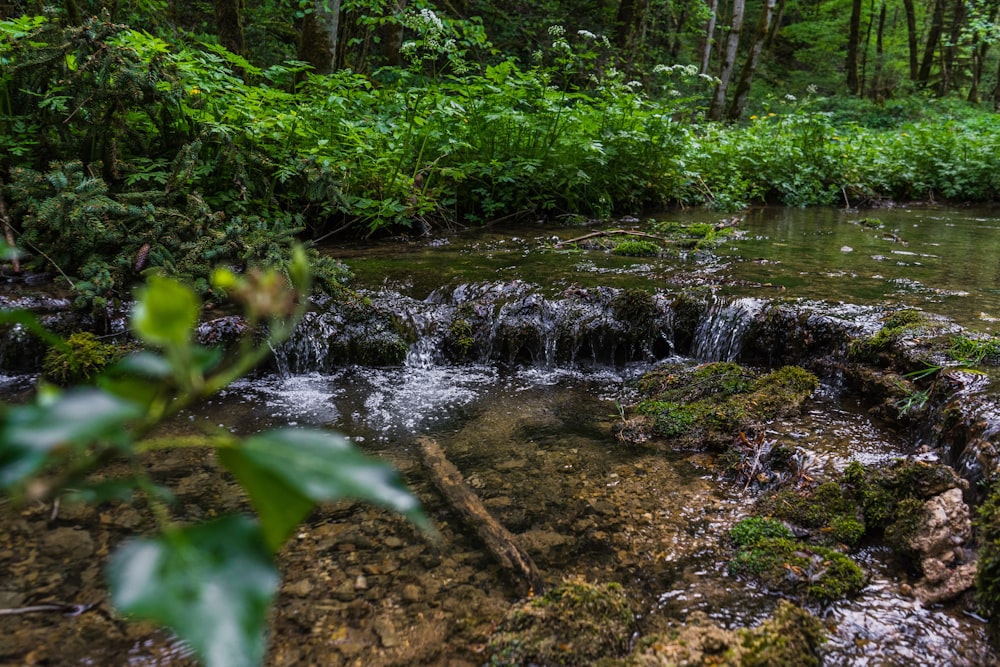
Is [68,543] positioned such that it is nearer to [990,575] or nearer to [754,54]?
[990,575]

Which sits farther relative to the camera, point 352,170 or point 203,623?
point 352,170

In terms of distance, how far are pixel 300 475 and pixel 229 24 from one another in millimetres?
11310

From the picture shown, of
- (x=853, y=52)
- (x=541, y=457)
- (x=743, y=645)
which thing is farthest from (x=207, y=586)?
(x=853, y=52)

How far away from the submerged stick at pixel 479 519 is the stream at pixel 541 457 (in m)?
0.06

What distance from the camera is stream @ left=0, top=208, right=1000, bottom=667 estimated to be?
209cm

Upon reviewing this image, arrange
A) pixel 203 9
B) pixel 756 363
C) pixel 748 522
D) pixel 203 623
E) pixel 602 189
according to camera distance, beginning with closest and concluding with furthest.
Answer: pixel 203 623, pixel 748 522, pixel 756 363, pixel 602 189, pixel 203 9

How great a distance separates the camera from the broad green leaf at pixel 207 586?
0.35m

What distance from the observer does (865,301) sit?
4.65 m

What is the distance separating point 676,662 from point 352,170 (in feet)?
20.2

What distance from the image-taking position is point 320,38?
29.6ft

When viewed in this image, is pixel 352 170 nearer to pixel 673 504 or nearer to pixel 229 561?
pixel 673 504

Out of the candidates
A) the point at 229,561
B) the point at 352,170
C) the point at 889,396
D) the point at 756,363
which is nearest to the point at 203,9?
the point at 352,170

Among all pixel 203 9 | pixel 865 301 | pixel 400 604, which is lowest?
pixel 400 604

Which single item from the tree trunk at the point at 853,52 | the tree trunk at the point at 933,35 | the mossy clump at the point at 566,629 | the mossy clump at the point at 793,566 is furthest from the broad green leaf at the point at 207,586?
the tree trunk at the point at 933,35
